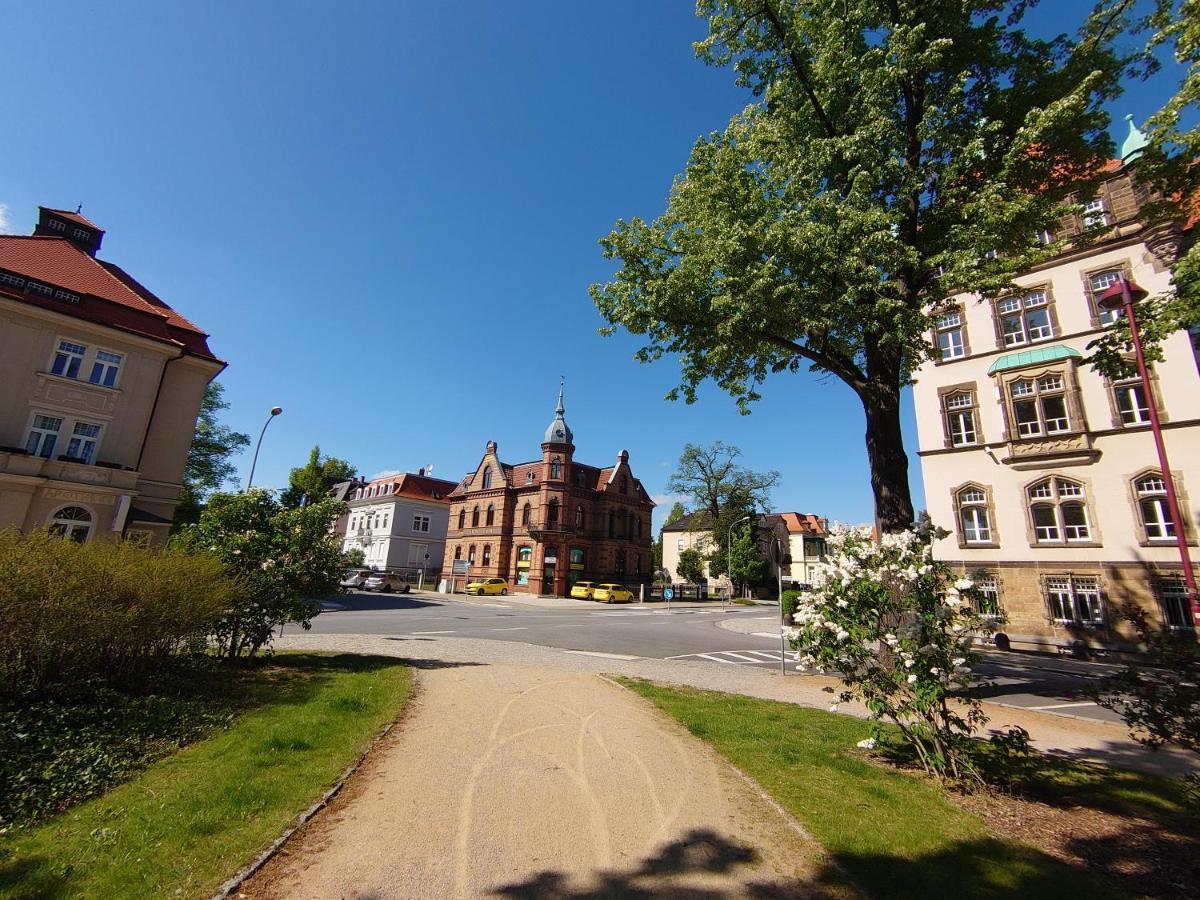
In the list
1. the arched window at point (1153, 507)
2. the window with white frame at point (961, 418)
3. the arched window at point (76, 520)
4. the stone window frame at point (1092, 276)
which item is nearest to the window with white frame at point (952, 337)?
the window with white frame at point (961, 418)

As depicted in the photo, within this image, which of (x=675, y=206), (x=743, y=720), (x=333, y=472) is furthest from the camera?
(x=333, y=472)

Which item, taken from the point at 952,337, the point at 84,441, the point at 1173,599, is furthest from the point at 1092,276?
the point at 84,441

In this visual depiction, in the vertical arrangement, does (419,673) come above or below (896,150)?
below

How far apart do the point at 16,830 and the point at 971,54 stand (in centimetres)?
1703

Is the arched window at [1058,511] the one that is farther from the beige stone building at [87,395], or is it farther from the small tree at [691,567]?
the small tree at [691,567]

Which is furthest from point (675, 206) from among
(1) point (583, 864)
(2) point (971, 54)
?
(1) point (583, 864)

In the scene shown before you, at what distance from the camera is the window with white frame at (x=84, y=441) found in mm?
21703

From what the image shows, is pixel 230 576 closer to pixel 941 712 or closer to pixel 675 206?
pixel 941 712

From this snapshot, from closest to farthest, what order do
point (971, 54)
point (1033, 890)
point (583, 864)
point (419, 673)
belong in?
point (1033, 890), point (583, 864), point (971, 54), point (419, 673)

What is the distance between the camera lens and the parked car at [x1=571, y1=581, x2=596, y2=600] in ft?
149

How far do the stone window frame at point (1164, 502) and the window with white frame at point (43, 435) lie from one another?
41897 mm

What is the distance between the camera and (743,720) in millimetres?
8102

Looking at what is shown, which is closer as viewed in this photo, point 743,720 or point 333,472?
point 743,720

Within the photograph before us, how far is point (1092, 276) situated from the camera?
69.0ft
